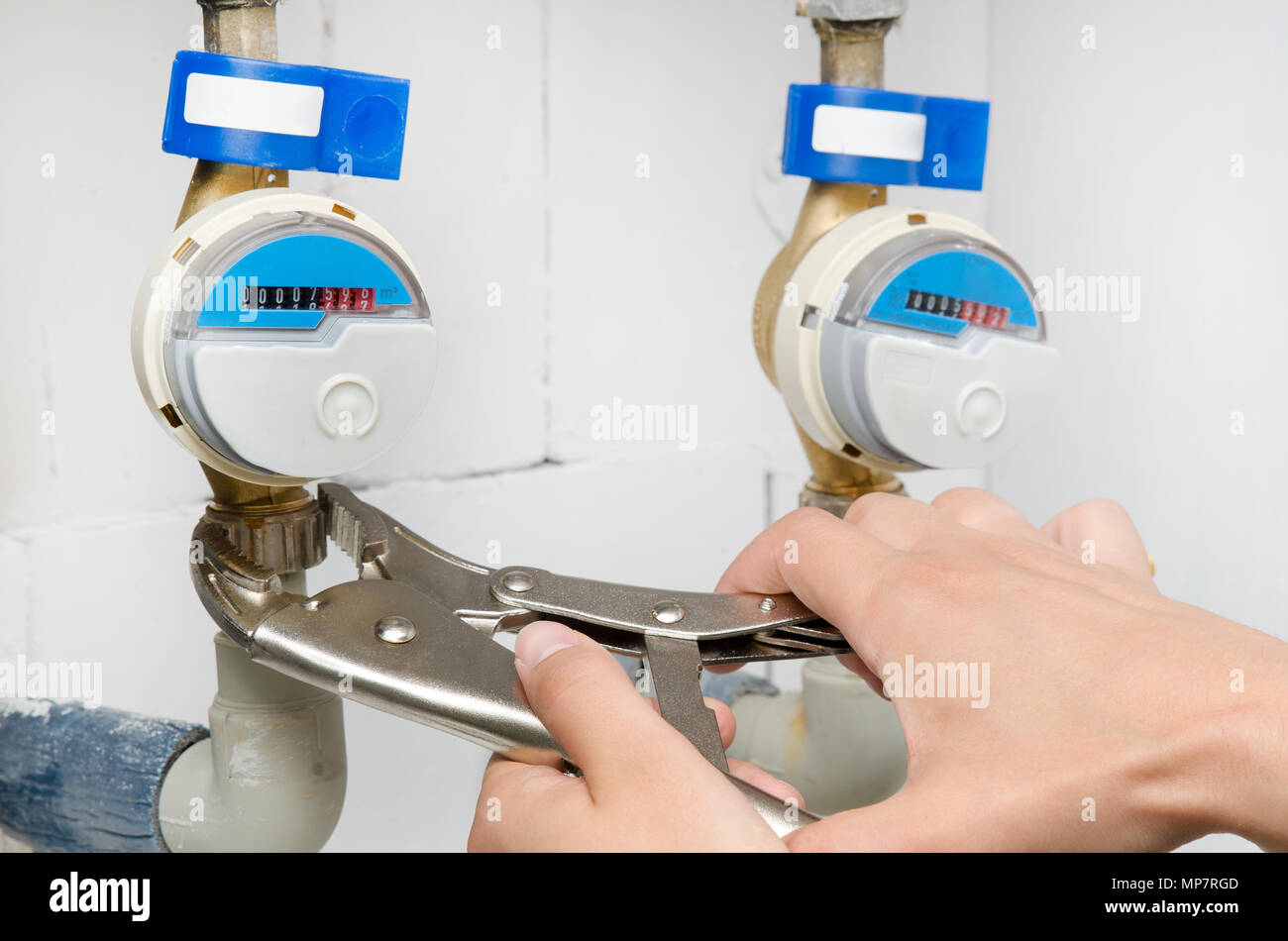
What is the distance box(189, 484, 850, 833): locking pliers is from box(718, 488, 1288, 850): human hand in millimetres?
42

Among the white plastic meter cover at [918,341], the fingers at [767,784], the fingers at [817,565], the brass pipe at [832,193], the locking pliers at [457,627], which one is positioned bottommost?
the fingers at [767,784]

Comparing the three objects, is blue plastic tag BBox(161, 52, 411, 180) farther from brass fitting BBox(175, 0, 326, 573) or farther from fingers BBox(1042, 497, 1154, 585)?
fingers BBox(1042, 497, 1154, 585)

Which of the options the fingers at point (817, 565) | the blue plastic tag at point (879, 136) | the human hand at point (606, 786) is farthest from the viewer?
the blue plastic tag at point (879, 136)

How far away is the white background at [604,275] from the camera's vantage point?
0.54 meters

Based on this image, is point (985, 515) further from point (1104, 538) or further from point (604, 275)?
point (604, 275)

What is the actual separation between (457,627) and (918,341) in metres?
0.22

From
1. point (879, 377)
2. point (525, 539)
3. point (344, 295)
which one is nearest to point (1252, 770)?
→ point (879, 377)

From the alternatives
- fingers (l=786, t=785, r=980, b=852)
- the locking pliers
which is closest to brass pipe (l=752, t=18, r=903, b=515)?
the locking pliers

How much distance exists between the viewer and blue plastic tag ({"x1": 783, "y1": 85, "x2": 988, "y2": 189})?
51 cm

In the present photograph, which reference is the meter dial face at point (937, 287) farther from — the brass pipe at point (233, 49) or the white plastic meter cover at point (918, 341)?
the brass pipe at point (233, 49)

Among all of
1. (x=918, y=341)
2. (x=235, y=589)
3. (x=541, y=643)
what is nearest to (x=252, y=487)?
(x=235, y=589)

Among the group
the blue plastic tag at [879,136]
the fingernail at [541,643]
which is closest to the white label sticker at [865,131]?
the blue plastic tag at [879,136]

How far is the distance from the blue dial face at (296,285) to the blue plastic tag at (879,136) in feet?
0.68

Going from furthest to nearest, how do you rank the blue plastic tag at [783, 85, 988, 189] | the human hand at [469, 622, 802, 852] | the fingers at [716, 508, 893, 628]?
the blue plastic tag at [783, 85, 988, 189] < the fingers at [716, 508, 893, 628] < the human hand at [469, 622, 802, 852]
